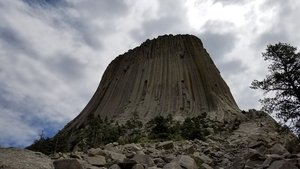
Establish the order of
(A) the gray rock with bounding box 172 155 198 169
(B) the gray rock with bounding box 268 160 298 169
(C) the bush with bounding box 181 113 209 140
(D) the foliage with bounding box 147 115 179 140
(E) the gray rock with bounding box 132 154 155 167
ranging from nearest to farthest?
1. (B) the gray rock with bounding box 268 160 298 169
2. (A) the gray rock with bounding box 172 155 198 169
3. (E) the gray rock with bounding box 132 154 155 167
4. (C) the bush with bounding box 181 113 209 140
5. (D) the foliage with bounding box 147 115 179 140

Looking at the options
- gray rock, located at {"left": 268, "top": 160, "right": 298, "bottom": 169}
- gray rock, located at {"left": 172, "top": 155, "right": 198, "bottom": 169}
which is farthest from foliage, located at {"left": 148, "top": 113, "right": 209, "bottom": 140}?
gray rock, located at {"left": 268, "top": 160, "right": 298, "bottom": 169}

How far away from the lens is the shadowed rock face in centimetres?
4606

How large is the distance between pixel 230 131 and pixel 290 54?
40.9ft

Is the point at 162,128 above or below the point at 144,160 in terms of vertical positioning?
above

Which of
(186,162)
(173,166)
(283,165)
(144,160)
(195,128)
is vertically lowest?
(283,165)

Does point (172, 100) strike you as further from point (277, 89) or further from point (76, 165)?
point (76, 165)

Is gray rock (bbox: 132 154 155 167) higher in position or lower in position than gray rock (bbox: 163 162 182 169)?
higher

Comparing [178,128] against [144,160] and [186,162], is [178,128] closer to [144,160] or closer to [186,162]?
[144,160]

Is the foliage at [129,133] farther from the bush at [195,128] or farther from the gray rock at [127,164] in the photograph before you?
the gray rock at [127,164]

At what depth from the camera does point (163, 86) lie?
50188mm

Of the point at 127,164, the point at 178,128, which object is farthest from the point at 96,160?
the point at 178,128

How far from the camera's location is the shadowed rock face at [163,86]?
151 feet

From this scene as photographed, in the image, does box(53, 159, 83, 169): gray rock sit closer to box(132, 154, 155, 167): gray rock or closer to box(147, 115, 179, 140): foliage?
box(132, 154, 155, 167): gray rock

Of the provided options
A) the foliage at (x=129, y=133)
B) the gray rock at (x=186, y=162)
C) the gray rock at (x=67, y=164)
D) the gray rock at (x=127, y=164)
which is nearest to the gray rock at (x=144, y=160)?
the gray rock at (x=186, y=162)
